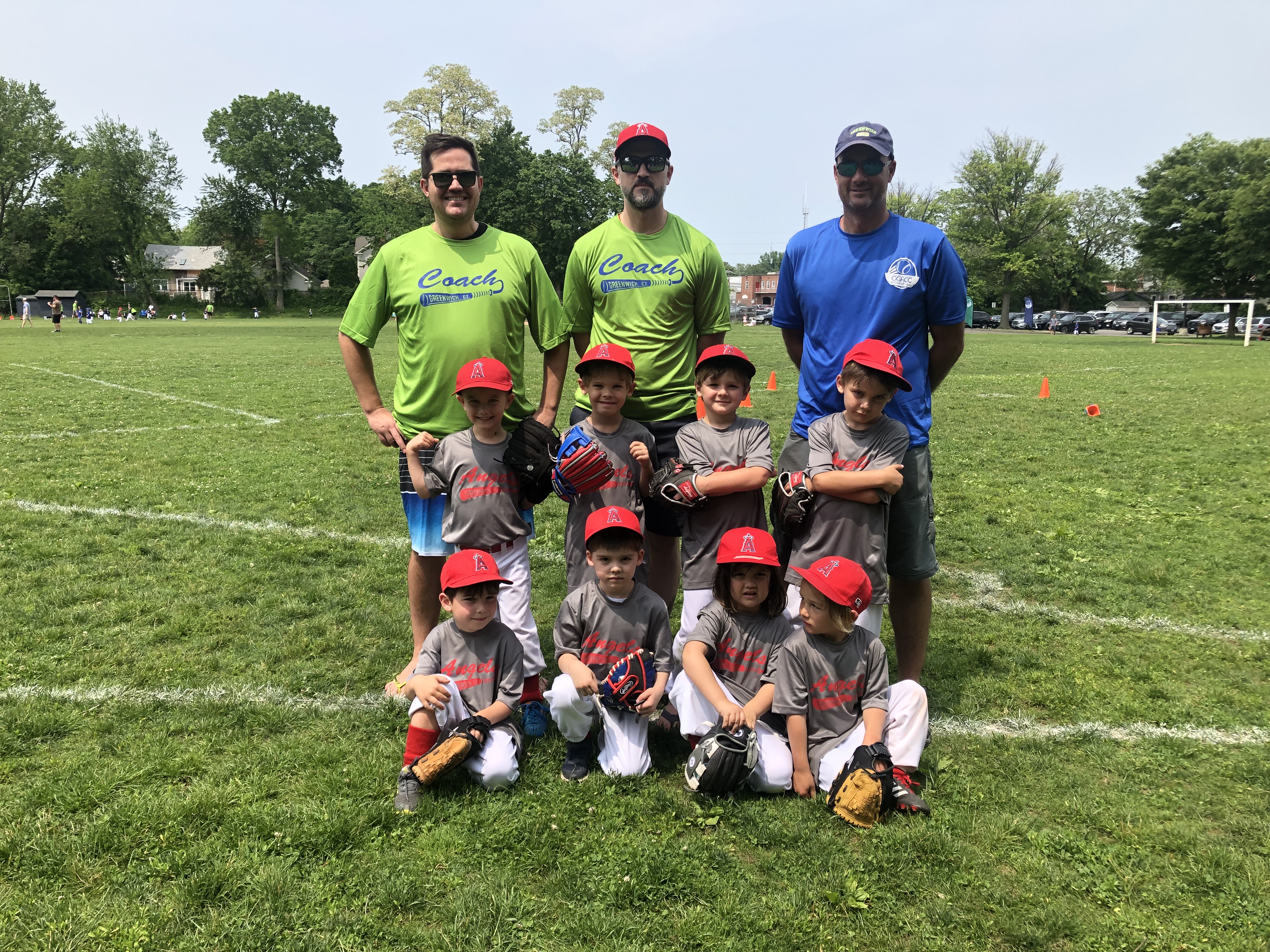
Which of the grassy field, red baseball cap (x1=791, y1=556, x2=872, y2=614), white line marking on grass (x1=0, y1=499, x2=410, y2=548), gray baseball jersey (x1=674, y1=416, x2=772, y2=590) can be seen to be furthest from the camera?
white line marking on grass (x1=0, y1=499, x2=410, y2=548)

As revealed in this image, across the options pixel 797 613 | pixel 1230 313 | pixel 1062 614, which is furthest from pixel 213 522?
pixel 1230 313

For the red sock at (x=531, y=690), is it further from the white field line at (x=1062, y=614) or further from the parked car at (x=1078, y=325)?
the parked car at (x=1078, y=325)

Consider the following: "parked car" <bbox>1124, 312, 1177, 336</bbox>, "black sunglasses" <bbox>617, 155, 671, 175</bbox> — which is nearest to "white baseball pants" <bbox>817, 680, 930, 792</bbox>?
"black sunglasses" <bbox>617, 155, 671, 175</bbox>

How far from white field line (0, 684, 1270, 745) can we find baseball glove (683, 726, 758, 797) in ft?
3.64

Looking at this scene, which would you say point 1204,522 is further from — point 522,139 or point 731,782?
point 522,139

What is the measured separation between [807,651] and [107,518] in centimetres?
611

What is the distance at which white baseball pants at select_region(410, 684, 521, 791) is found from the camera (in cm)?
305

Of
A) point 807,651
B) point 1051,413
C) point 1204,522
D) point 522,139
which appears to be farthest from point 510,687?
point 522,139

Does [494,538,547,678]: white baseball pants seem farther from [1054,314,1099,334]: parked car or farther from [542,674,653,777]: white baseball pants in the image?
[1054,314,1099,334]: parked car

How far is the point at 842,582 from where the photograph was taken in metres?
3.06

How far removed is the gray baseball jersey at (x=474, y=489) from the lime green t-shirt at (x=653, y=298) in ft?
1.77

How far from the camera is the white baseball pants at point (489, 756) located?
305 cm

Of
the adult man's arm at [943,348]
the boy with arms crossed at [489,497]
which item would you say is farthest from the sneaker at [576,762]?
the adult man's arm at [943,348]

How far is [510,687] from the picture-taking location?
3.27m
